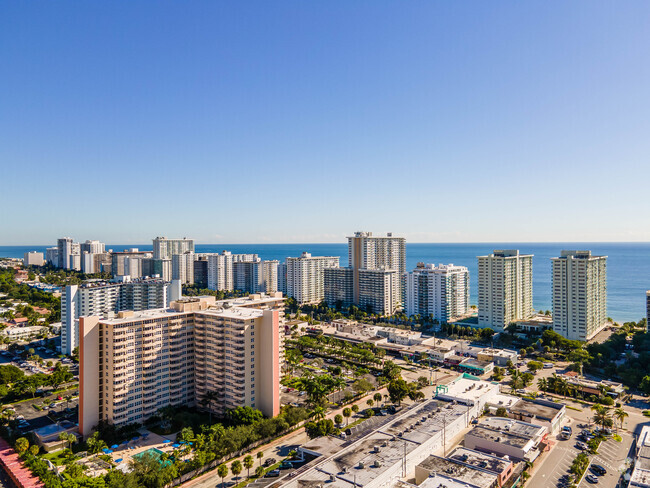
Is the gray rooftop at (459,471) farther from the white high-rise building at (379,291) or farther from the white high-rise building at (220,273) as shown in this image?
the white high-rise building at (220,273)

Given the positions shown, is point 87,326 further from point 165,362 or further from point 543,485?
point 543,485

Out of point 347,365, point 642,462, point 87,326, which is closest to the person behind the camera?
point 642,462

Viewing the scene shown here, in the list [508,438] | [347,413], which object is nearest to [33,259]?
[347,413]

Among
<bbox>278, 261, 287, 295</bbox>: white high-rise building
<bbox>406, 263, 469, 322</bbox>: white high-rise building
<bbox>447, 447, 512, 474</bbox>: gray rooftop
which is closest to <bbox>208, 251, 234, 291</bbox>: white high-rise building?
<bbox>278, 261, 287, 295</bbox>: white high-rise building

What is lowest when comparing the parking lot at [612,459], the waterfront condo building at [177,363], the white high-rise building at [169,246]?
the parking lot at [612,459]

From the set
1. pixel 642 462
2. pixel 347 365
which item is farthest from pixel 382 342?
pixel 642 462

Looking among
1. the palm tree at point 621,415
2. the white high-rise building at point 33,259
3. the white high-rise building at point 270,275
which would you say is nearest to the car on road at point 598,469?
the palm tree at point 621,415
